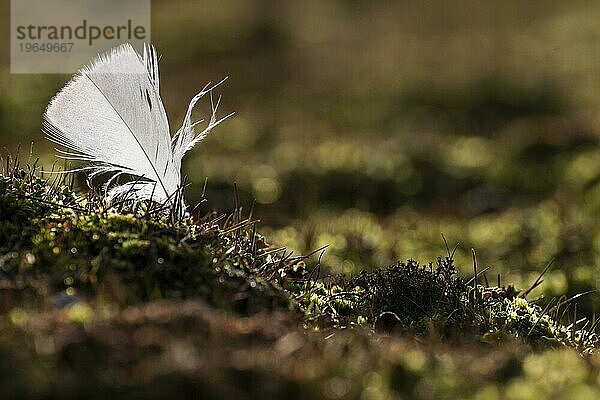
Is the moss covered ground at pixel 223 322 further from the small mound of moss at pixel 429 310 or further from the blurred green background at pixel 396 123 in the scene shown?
the blurred green background at pixel 396 123

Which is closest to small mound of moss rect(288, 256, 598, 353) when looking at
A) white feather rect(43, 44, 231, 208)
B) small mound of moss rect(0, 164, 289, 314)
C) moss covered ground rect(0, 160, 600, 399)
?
moss covered ground rect(0, 160, 600, 399)

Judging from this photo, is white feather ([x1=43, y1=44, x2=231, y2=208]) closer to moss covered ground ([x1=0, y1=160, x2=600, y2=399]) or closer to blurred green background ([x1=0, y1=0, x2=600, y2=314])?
moss covered ground ([x1=0, y1=160, x2=600, y2=399])

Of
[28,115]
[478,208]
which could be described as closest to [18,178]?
[478,208]

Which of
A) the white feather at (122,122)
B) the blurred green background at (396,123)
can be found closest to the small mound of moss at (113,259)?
the white feather at (122,122)

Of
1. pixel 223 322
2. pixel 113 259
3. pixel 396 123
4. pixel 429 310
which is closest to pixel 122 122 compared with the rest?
pixel 113 259

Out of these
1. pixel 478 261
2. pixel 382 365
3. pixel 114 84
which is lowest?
pixel 478 261

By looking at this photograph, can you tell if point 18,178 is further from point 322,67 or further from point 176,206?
point 322,67
